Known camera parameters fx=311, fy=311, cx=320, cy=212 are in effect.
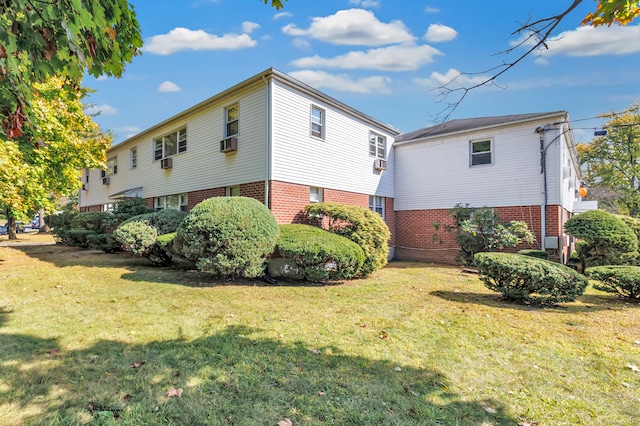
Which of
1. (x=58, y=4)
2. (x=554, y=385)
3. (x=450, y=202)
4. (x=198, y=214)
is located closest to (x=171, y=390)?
(x=58, y=4)

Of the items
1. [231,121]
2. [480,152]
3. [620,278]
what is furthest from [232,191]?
[620,278]

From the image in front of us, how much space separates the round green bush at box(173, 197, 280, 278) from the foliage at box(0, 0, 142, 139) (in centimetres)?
404

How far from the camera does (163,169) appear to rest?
14.3 meters

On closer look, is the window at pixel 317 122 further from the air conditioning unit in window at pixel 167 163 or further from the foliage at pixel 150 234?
the air conditioning unit in window at pixel 167 163

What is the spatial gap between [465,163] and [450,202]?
1.72 metres

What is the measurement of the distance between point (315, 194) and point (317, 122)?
2.62 m

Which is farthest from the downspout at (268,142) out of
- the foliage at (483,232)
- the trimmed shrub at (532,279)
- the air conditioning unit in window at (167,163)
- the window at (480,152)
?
the window at (480,152)

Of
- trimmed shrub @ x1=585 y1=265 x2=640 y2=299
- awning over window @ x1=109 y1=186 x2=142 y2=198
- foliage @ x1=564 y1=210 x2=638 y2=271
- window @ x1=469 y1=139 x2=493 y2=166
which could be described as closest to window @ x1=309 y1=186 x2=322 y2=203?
window @ x1=469 y1=139 x2=493 y2=166

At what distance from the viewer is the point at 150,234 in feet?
30.9

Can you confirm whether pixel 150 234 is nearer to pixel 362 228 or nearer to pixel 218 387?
pixel 362 228

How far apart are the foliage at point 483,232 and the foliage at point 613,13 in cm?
775

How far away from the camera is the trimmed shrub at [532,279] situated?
5809mm

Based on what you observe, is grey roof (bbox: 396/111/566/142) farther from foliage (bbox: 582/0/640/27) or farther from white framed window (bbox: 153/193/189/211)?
white framed window (bbox: 153/193/189/211)

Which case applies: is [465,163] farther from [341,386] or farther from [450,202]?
[341,386]
